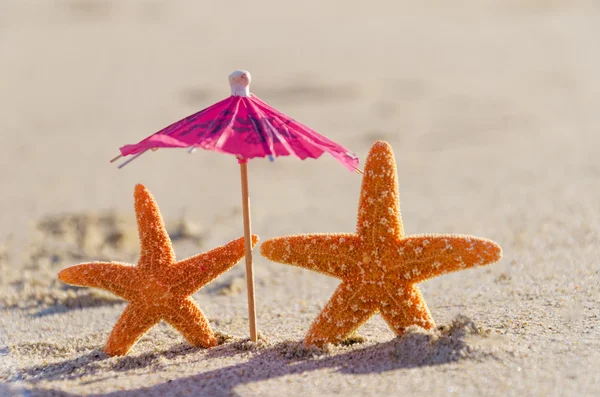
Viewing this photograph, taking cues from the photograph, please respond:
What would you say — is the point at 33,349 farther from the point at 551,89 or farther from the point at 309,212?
the point at 551,89

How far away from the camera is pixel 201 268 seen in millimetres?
4641

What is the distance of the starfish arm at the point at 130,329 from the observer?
4.59 m

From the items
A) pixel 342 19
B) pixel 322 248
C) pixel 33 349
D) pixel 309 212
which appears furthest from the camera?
pixel 342 19

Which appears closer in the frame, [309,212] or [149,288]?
[149,288]

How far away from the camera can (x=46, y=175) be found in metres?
10.4

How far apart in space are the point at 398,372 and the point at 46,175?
7553 millimetres

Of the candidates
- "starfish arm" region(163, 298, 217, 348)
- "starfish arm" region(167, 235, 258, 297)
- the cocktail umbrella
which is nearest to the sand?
"starfish arm" region(163, 298, 217, 348)

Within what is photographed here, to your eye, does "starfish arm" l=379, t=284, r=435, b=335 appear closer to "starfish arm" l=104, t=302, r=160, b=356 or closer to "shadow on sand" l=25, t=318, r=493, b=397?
"shadow on sand" l=25, t=318, r=493, b=397

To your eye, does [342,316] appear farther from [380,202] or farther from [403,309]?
[380,202]

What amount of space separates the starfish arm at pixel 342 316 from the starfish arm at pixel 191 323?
654mm

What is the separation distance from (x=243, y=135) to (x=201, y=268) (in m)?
0.96

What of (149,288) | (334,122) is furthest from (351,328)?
(334,122)

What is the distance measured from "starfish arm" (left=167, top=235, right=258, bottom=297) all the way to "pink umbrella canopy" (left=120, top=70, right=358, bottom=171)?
68 cm

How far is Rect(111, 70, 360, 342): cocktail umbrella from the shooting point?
399 cm
